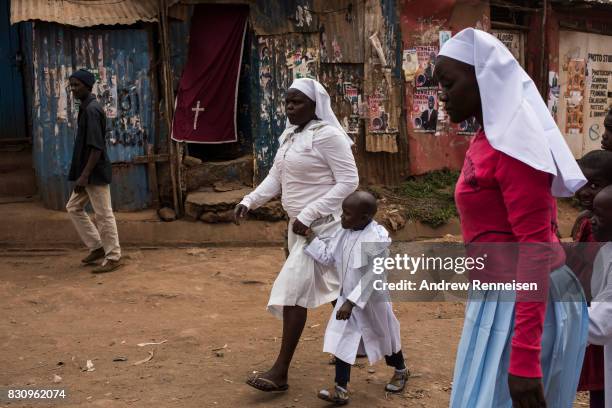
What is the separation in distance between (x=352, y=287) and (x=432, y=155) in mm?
6807

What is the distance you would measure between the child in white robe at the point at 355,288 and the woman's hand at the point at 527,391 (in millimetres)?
1701

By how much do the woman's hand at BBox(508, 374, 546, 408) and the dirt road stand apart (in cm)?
203

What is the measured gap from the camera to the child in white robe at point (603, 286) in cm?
245

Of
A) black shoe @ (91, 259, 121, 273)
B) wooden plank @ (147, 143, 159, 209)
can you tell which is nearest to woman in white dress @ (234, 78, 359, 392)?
black shoe @ (91, 259, 121, 273)

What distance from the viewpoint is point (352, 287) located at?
393 cm

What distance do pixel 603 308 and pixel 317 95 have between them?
2198 millimetres

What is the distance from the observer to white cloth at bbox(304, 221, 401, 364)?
3.90 m

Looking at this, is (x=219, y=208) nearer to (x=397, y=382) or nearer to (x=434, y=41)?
(x=434, y=41)

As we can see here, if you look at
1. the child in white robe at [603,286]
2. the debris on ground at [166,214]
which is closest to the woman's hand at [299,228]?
the child in white robe at [603,286]

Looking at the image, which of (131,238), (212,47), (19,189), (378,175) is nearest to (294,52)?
(212,47)

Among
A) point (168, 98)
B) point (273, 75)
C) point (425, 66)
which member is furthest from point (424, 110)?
point (168, 98)

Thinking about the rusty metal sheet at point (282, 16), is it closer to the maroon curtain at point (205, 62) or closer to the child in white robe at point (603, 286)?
the maroon curtain at point (205, 62)

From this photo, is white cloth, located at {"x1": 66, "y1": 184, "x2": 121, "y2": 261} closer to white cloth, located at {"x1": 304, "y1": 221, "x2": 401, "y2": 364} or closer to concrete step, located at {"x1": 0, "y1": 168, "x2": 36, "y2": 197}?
concrete step, located at {"x1": 0, "y1": 168, "x2": 36, "y2": 197}

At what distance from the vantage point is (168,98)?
9000mm
